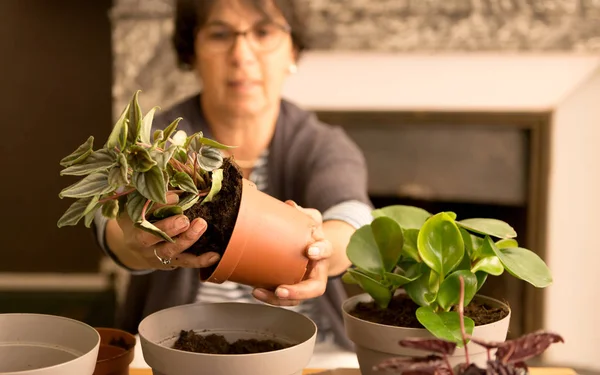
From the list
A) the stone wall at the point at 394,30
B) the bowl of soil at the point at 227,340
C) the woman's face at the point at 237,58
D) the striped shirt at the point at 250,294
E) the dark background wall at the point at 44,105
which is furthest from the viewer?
the dark background wall at the point at 44,105

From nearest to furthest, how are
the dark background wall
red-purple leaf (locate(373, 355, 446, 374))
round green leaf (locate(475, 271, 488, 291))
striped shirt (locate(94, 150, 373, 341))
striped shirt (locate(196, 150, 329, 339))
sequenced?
red-purple leaf (locate(373, 355, 446, 374)) → round green leaf (locate(475, 271, 488, 291)) → striped shirt (locate(94, 150, 373, 341)) → striped shirt (locate(196, 150, 329, 339)) → the dark background wall

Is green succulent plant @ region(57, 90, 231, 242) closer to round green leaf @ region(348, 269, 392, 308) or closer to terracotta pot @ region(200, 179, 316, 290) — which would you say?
terracotta pot @ region(200, 179, 316, 290)

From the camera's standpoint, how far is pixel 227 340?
722 mm

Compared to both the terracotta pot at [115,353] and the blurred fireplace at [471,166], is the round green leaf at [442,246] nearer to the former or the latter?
the terracotta pot at [115,353]

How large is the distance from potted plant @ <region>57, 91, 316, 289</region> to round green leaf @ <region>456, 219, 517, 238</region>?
0.60 feet

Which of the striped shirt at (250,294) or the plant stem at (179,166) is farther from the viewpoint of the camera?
the striped shirt at (250,294)

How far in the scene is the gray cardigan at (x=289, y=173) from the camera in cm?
130

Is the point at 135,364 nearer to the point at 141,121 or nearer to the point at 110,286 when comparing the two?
the point at 141,121

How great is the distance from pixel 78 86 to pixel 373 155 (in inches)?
58.4

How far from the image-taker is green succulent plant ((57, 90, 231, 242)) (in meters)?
0.57

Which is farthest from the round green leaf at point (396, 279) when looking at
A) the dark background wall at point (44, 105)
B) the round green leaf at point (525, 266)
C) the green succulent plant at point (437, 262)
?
the dark background wall at point (44, 105)

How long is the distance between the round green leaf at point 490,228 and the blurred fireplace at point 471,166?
1.62 m

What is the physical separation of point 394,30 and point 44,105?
5.62ft

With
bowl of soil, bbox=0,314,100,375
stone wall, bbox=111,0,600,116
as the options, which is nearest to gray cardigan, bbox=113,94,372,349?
bowl of soil, bbox=0,314,100,375
